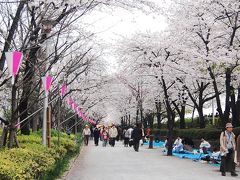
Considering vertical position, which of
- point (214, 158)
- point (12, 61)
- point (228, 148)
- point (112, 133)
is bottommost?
point (214, 158)

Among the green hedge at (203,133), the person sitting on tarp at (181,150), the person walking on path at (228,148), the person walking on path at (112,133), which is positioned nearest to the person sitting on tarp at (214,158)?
the person walking on path at (228,148)

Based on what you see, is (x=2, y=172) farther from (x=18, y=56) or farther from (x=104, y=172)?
(x=104, y=172)

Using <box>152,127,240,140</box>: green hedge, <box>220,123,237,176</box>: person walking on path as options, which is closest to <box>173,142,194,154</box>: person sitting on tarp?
<box>152,127,240,140</box>: green hedge

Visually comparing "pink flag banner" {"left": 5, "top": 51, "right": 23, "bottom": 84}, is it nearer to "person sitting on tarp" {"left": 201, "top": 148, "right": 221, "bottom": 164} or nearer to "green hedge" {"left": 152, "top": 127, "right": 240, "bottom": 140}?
"person sitting on tarp" {"left": 201, "top": 148, "right": 221, "bottom": 164}

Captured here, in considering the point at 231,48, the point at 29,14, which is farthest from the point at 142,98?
the point at 29,14

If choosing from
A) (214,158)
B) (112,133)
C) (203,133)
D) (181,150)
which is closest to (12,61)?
(214,158)

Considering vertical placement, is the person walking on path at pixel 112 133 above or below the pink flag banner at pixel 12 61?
below

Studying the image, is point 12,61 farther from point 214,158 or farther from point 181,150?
point 181,150

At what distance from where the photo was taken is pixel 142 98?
1597 inches

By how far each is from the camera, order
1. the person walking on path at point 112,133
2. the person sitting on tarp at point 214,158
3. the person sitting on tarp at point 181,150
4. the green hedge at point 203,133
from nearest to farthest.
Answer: the person sitting on tarp at point 214,158 < the person sitting on tarp at point 181,150 < the green hedge at point 203,133 < the person walking on path at point 112,133

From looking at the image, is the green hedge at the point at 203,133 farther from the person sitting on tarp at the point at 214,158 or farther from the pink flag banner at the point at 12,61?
the pink flag banner at the point at 12,61

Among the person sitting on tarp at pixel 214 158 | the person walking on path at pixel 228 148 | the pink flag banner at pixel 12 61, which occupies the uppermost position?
the pink flag banner at pixel 12 61

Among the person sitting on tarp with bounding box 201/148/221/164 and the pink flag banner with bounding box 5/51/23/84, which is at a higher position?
the pink flag banner with bounding box 5/51/23/84

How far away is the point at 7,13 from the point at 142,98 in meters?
31.7
